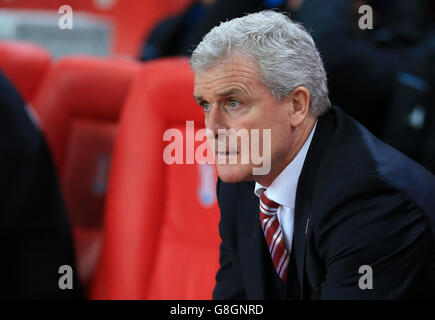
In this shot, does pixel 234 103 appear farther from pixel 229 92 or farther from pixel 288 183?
pixel 288 183

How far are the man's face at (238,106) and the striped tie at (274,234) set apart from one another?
0.07 metres

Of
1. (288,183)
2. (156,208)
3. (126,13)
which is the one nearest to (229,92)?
(288,183)

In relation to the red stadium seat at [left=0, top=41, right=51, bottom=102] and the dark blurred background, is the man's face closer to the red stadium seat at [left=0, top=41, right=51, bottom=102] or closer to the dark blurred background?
the dark blurred background

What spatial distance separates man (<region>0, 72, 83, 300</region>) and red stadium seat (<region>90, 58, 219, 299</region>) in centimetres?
10

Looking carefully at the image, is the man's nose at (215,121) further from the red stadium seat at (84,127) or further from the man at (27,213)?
the red stadium seat at (84,127)

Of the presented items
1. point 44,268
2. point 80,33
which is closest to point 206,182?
point 44,268

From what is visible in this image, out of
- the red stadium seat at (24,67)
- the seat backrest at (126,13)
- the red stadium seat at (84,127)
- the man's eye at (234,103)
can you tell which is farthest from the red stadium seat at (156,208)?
the seat backrest at (126,13)

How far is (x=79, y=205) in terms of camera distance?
1.53m

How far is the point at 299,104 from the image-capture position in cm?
61

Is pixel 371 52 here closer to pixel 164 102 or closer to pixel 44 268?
pixel 164 102

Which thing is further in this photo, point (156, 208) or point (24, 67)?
point (24, 67)

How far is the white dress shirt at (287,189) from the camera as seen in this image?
67cm

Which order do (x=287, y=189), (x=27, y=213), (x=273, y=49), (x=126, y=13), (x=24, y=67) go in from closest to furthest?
(x=273, y=49) < (x=287, y=189) < (x=27, y=213) < (x=24, y=67) < (x=126, y=13)

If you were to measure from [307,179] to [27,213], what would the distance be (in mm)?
732
